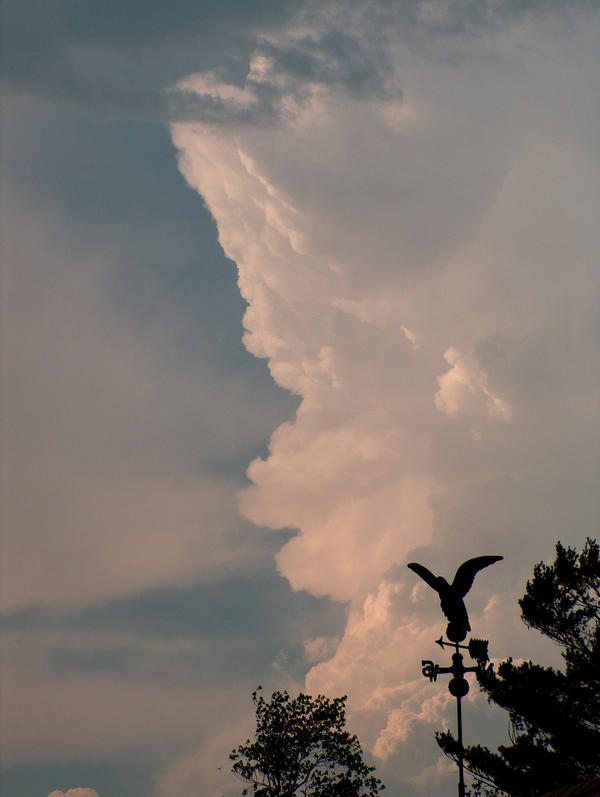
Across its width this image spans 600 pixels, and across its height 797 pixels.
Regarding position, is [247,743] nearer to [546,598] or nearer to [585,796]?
[546,598]

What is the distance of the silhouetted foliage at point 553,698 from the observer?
33.4 m

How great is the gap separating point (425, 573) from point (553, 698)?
26.8 m

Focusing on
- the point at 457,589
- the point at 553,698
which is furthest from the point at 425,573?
the point at 553,698

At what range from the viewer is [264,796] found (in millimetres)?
45719

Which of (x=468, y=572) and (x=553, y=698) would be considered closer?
(x=468, y=572)

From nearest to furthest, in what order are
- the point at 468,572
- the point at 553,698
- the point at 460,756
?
the point at 460,756, the point at 468,572, the point at 553,698

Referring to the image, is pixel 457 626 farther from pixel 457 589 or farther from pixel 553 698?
pixel 553 698

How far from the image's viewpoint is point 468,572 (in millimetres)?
12352

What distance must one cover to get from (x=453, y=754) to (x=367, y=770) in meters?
12.1

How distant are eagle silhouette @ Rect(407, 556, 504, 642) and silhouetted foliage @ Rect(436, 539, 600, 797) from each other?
24.3 m

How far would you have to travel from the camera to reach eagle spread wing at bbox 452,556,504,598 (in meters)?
12.0

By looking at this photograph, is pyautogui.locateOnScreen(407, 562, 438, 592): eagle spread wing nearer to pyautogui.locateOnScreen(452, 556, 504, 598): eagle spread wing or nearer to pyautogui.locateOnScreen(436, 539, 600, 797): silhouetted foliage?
pyautogui.locateOnScreen(452, 556, 504, 598): eagle spread wing

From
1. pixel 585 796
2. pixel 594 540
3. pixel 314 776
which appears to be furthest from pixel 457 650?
pixel 314 776

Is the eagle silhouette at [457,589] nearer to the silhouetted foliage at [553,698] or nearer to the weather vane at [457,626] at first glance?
the weather vane at [457,626]
